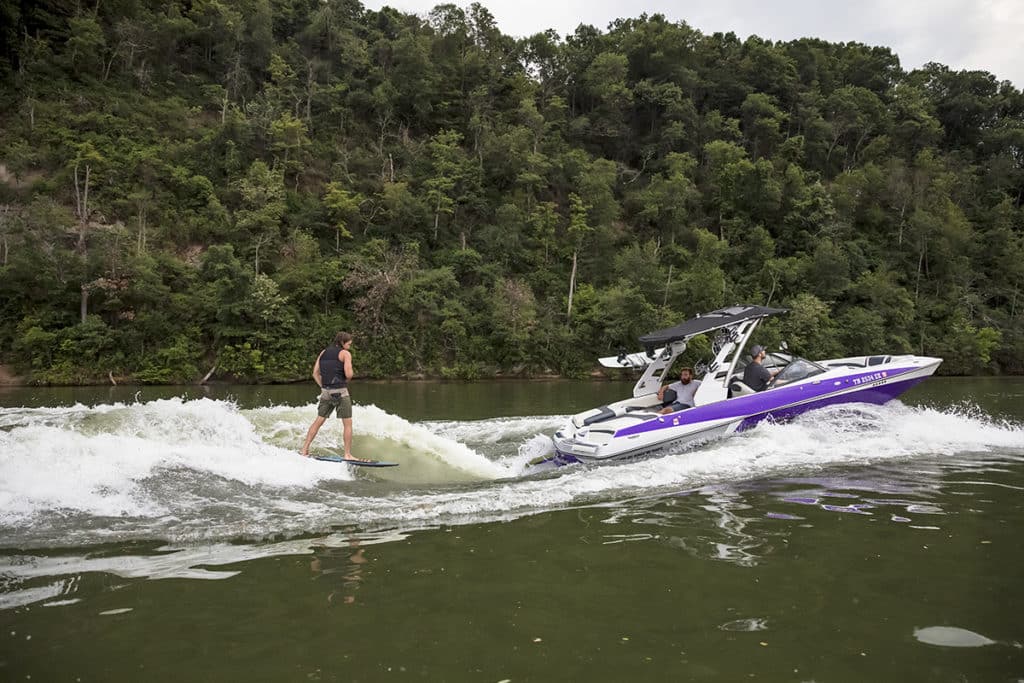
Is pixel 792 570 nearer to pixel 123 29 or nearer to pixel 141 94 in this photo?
pixel 141 94

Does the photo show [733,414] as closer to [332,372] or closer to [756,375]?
[756,375]

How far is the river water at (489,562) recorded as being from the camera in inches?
141

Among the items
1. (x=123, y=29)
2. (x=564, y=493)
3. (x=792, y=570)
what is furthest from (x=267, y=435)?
(x=123, y=29)

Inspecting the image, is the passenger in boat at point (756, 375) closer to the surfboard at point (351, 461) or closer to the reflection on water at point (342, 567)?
the surfboard at point (351, 461)

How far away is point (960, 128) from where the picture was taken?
197 ft

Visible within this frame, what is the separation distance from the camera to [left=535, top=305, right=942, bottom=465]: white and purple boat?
413 inches

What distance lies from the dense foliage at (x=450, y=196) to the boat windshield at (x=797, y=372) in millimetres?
20380

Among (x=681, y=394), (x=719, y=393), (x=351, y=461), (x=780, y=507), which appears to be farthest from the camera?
(x=681, y=394)

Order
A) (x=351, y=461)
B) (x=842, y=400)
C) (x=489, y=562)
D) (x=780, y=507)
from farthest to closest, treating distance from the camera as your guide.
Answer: (x=842, y=400) → (x=351, y=461) → (x=780, y=507) → (x=489, y=562)

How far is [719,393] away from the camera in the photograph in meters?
11.3

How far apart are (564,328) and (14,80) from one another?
3625cm

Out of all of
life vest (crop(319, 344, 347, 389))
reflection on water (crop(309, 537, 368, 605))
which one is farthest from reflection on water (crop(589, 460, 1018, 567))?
life vest (crop(319, 344, 347, 389))

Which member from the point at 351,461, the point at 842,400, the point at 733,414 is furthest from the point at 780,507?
the point at 842,400

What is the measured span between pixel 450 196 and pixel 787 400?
31.6 meters
